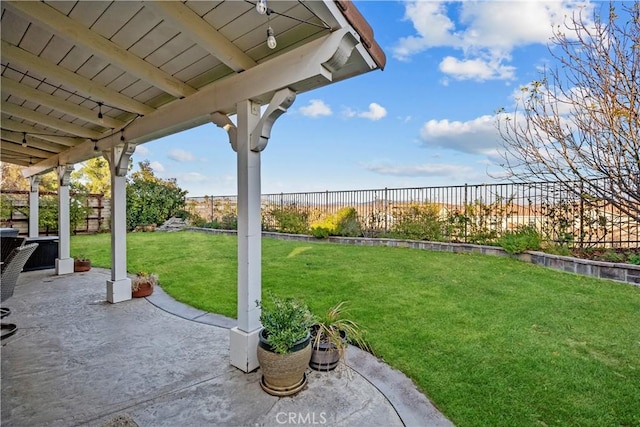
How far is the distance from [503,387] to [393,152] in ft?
29.7

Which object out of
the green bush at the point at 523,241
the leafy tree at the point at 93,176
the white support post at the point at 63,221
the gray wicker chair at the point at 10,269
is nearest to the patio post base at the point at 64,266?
the white support post at the point at 63,221

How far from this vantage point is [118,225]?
4.31 m

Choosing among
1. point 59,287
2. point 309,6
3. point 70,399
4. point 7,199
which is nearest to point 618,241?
point 309,6

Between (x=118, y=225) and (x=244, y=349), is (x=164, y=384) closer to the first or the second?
(x=244, y=349)

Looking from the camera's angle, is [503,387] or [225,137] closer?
[503,387]

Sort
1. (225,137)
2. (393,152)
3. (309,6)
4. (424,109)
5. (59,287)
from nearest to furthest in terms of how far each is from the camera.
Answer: (309,6) < (225,137) < (59,287) < (424,109) < (393,152)

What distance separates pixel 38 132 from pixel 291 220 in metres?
7.70

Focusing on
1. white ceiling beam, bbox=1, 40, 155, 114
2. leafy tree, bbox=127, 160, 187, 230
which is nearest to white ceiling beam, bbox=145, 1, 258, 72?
white ceiling beam, bbox=1, 40, 155, 114

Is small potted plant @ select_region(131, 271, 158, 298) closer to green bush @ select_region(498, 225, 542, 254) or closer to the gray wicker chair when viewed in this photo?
the gray wicker chair

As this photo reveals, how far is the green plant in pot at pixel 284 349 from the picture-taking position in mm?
2131

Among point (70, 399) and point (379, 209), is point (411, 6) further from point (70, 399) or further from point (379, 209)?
point (379, 209)

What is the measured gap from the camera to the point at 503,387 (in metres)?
2.24

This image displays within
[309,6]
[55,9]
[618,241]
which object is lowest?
[618,241]

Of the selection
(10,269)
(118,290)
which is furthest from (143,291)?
(10,269)
